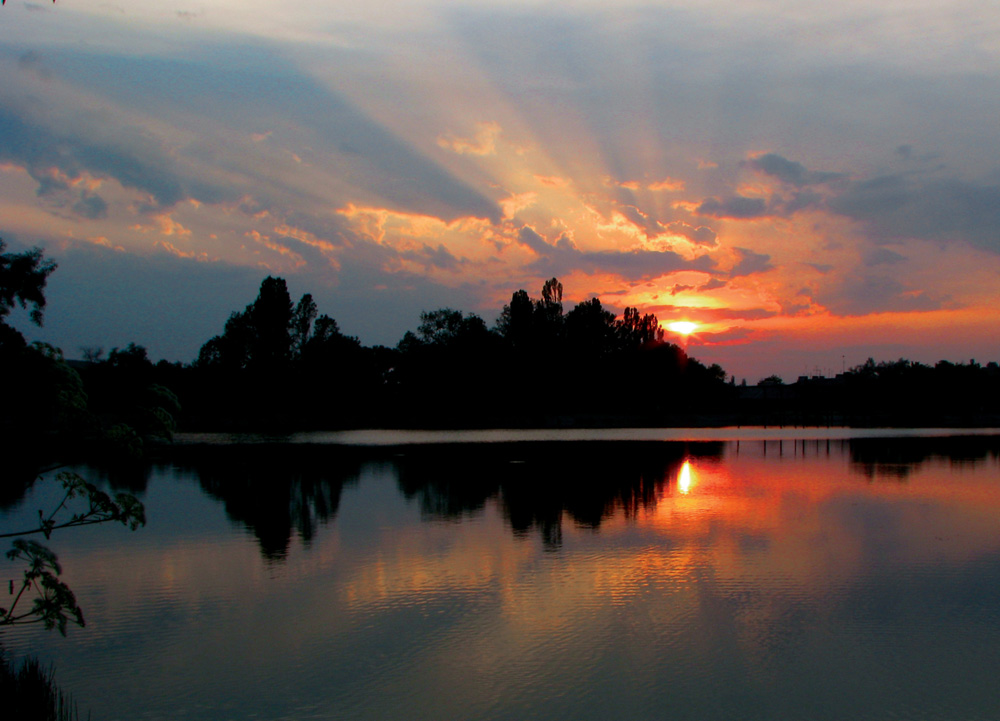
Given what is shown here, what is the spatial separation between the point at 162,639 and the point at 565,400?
93.2 metres

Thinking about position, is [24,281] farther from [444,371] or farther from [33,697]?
[444,371]

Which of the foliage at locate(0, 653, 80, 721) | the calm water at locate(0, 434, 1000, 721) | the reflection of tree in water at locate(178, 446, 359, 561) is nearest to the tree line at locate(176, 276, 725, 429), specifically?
the reflection of tree in water at locate(178, 446, 359, 561)

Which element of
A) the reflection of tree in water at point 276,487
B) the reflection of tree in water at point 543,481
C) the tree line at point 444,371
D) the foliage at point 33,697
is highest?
the tree line at point 444,371

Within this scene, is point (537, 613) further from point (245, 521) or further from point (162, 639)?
point (245, 521)

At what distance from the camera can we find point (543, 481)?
27.1 meters

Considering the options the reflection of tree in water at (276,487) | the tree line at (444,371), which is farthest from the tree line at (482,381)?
the reflection of tree in water at (276,487)

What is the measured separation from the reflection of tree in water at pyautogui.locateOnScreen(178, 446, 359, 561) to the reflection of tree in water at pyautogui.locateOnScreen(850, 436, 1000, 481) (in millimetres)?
19265

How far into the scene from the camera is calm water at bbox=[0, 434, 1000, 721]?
834 cm

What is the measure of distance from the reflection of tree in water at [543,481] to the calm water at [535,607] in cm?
26

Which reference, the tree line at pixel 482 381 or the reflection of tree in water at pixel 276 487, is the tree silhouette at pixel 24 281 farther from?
the tree line at pixel 482 381

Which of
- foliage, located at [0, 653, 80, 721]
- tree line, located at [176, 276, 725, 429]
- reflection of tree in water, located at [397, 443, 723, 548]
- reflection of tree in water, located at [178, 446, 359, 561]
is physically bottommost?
foliage, located at [0, 653, 80, 721]

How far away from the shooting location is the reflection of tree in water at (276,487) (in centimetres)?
1824

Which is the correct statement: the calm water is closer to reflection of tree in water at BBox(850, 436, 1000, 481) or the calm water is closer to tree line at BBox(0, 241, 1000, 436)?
reflection of tree in water at BBox(850, 436, 1000, 481)

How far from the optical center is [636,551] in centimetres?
1517
